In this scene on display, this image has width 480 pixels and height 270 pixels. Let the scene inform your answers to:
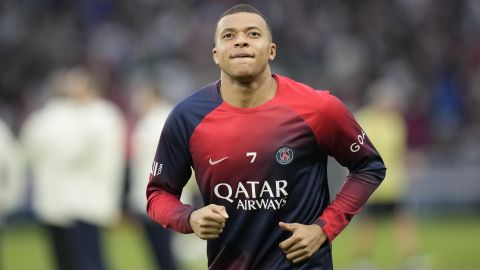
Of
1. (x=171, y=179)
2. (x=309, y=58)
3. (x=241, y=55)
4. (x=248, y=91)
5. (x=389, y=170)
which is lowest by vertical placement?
(x=389, y=170)

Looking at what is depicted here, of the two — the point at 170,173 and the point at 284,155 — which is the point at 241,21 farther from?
the point at 170,173

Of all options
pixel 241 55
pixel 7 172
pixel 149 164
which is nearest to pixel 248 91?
pixel 241 55

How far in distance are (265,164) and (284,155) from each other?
0.37 ft

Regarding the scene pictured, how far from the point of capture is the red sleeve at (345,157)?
586 cm

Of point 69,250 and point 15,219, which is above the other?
point 69,250

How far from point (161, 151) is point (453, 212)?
1643 centimetres

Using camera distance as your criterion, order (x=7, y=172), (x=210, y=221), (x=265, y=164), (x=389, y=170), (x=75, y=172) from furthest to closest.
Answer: (x=389, y=170) → (x=75, y=172) → (x=7, y=172) → (x=265, y=164) → (x=210, y=221)

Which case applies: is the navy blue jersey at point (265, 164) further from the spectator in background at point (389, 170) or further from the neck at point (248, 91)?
the spectator in background at point (389, 170)

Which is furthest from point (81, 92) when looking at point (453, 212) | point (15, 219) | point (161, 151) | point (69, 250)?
point (453, 212)

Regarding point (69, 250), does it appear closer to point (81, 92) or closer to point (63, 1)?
point (81, 92)

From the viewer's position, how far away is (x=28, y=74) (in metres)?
25.0

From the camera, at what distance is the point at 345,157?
19.7ft

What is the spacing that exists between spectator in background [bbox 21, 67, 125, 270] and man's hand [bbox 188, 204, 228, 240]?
21.5ft

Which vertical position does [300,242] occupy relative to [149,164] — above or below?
above
